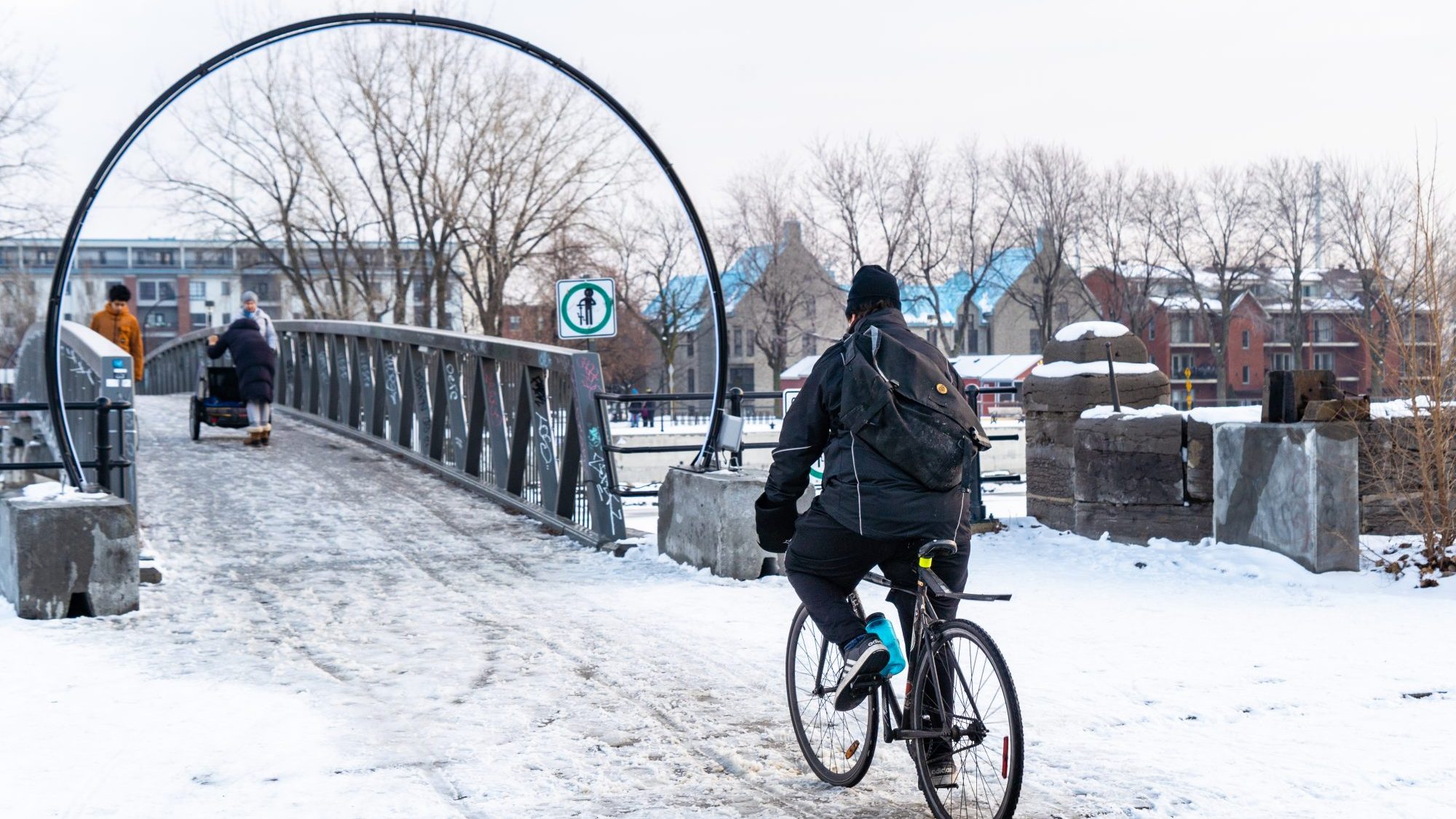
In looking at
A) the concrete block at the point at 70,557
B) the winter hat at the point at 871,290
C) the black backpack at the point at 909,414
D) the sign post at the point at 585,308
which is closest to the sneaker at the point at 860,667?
the black backpack at the point at 909,414

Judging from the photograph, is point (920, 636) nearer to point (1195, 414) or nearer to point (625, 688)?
point (625, 688)

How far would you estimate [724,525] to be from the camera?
31.4 feet

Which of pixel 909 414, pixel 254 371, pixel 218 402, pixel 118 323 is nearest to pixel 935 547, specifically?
pixel 909 414

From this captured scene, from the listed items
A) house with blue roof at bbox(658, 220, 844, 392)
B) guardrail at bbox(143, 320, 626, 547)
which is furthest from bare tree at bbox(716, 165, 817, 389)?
guardrail at bbox(143, 320, 626, 547)

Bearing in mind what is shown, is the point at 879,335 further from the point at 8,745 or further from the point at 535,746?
the point at 8,745

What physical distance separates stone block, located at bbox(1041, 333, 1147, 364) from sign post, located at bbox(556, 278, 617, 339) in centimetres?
360

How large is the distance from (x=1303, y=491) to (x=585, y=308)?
543cm

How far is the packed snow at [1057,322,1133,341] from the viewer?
12211 millimetres

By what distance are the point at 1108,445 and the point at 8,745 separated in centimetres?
789

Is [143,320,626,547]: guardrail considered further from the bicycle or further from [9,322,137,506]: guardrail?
the bicycle

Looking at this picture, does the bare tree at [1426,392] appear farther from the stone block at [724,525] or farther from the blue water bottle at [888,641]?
the blue water bottle at [888,641]

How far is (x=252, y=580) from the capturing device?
9.39 metres

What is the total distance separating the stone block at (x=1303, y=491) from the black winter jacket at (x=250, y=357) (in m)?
11.1

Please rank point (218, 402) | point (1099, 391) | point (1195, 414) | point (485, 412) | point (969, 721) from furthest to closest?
point (218, 402) → point (485, 412) → point (1099, 391) → point (1195, 414) → point (969, 721)
